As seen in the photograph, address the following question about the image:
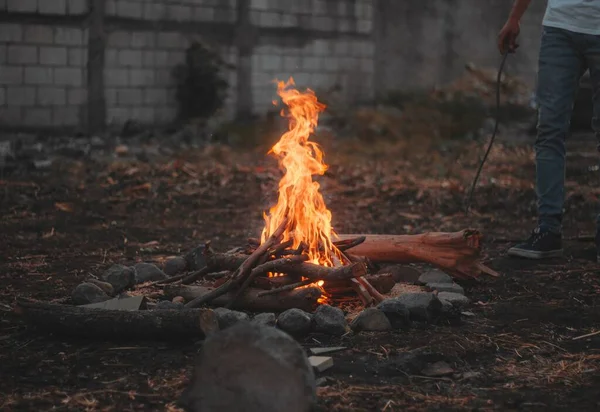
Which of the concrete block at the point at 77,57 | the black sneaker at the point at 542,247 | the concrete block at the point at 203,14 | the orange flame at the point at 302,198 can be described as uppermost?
the concrete block at the point at 203,14

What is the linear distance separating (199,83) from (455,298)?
971 cm

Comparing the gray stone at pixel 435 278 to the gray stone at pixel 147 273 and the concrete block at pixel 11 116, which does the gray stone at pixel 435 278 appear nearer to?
the gray stone at pixel 147 273

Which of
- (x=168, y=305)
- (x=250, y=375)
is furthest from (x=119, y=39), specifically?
(x=250, y=375)

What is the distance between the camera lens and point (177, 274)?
17.7ft

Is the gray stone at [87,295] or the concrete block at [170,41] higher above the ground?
the concrete block at [170,41]

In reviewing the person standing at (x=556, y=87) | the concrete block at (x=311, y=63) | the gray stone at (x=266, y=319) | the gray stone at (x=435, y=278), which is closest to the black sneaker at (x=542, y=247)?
the person standing at (x=556, y=87)

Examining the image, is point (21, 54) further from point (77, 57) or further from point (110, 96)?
point (110, 96)

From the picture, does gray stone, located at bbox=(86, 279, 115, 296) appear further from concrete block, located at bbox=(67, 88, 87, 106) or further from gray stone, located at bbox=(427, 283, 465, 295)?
concrete block, located at bbox=(67, 88, 87, 106)

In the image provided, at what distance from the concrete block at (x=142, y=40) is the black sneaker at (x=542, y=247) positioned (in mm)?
8864

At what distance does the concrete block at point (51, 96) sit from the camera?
488 inches

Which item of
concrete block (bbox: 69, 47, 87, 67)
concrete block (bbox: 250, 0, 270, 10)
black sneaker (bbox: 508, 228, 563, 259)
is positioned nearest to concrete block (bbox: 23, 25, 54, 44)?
concrete block (bbox: 69, 47, 87, 67)

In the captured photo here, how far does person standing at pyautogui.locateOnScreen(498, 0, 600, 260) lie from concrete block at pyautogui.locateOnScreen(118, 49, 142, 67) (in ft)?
27.5

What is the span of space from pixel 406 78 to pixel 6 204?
1072 centimetres

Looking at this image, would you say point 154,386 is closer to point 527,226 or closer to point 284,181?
point 284,181
